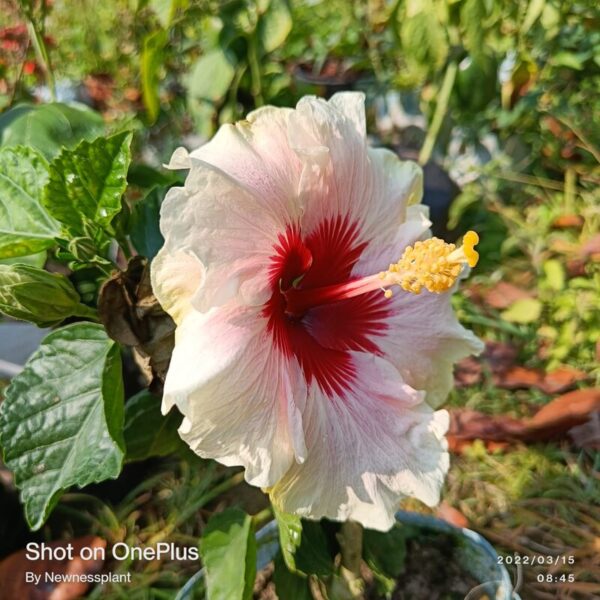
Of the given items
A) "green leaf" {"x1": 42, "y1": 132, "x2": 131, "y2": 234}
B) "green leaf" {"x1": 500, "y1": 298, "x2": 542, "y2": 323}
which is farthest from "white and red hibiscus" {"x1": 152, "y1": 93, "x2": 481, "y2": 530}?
"green leaf" {"x1": 500, "y1": 298, "x2": 542, "y2": 323}

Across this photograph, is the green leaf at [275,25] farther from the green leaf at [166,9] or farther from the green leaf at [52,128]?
the green leaf at [52,128]

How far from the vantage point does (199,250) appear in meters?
0.58

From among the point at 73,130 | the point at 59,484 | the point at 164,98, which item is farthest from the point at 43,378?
the point at 164,98

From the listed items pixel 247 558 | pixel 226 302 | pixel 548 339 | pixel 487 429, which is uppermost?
pixel 226 302

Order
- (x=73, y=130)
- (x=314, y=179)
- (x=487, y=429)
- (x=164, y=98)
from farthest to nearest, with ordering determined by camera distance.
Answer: (x=164, y=98) < (x=487, y=429) < (x=73, y=130) < (x=314, y=179)

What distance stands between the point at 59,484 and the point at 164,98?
8.66 feet

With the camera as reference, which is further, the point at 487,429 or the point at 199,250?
the point at 487,429

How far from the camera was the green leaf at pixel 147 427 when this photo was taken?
0.83 metres

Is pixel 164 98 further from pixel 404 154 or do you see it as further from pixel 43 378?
pixel 43 378

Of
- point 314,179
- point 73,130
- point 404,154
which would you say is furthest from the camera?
point 404,154

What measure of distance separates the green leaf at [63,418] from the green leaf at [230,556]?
19 centimetres

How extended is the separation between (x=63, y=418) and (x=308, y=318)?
0.32 meters

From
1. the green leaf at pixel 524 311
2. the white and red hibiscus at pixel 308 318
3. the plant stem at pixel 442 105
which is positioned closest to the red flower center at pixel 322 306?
the white and red hibiscus at pixel 308 318

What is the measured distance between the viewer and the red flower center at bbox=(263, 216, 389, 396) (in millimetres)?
711
